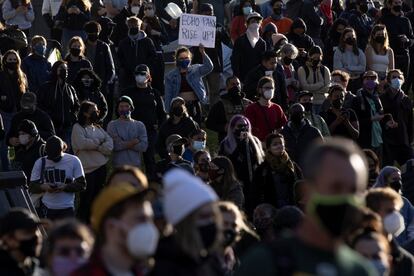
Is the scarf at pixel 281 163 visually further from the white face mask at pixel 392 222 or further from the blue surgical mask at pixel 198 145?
the white face mask at pixel 392 222

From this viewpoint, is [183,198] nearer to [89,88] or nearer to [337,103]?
[337,103]

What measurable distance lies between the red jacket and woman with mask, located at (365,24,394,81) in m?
3.97

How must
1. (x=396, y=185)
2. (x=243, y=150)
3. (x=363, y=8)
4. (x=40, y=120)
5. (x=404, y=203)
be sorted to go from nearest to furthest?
(x=404, y=203) < (x=396, y=185) < (x=243, y=150) < (x=40, y=120) < (x=363, y=8)

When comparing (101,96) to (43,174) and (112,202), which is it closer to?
(43,174)

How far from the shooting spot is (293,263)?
529cm

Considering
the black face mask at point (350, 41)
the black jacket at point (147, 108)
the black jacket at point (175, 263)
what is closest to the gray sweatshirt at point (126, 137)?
the black jacket at point (147, 108)

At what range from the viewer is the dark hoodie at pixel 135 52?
2023 centimetres

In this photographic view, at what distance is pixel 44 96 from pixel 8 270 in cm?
1002

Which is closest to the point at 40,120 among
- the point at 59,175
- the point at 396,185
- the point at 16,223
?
the point at 59,175

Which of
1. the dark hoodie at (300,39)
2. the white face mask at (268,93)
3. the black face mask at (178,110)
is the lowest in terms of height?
the dark hoodie at (300,39)

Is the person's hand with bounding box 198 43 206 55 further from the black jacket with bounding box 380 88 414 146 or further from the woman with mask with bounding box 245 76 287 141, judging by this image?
the woman with mask with bounding box 245 76 287 141

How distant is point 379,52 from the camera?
2103 centimetres

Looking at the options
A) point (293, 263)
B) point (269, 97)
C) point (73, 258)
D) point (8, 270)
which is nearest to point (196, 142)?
point (269, 97)

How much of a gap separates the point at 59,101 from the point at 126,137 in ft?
3.48
